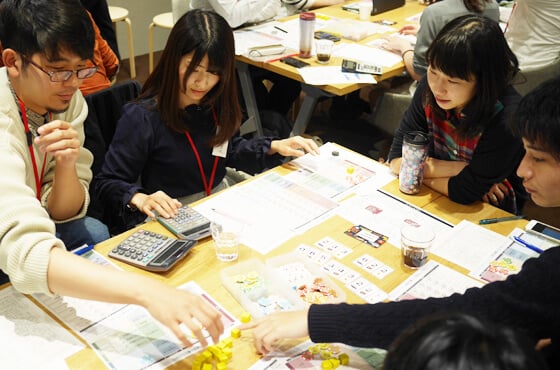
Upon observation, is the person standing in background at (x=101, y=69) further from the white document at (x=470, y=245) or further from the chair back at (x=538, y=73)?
the chair back at (x=538, y=73)

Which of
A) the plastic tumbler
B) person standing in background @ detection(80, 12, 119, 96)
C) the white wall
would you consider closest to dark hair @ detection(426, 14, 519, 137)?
the plastic tumbler

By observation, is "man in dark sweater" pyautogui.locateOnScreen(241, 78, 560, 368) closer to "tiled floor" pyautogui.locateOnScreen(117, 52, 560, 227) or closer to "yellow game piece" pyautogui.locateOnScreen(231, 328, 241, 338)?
"yellow game piece" pyautogui.locateOnScreen(231, 328, 241, 338)

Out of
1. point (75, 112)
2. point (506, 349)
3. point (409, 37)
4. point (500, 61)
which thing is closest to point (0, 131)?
point (75, 112)

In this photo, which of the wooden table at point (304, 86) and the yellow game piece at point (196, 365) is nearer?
the yellow game piece at point (196, 365)

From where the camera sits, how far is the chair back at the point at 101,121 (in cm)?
189

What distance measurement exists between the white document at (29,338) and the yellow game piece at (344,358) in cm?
54

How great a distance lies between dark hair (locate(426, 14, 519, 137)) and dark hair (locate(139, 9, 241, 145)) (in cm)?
68

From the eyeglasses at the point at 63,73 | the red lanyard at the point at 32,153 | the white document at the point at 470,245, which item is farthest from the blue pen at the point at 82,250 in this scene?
the white document at the point at 470,245

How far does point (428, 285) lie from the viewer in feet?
4.42

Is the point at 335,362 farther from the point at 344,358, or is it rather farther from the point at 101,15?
the point at 101,15

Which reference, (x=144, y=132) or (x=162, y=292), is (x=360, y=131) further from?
(x=162, y=292)

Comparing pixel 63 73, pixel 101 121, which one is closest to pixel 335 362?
pixel 63 73

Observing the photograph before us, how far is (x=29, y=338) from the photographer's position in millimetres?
1128

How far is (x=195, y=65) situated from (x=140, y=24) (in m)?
3.46
